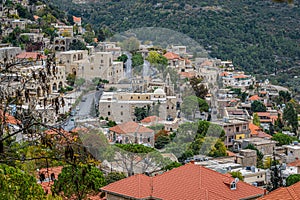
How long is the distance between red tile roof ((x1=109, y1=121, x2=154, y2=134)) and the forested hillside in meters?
32.0

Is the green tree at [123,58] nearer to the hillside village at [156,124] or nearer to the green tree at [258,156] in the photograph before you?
the hillside village at [156,124]

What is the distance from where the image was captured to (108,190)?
11734 millimetres

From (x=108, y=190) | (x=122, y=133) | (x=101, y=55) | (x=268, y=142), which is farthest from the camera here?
(x=101, y=55)

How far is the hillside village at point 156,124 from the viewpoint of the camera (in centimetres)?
1156

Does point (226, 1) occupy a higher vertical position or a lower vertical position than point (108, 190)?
higher

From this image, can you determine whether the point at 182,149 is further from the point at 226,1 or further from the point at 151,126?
the point at 226,1

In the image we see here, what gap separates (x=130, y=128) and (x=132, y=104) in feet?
4.16

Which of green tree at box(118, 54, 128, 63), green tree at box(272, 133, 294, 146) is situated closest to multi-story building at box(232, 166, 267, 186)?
green tree at box(272, 133, 294, 146)

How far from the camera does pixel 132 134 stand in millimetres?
17141

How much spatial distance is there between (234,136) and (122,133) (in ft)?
22.7

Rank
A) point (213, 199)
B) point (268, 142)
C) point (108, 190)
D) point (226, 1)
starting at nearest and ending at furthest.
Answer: point (213, 199)
point (108, 190)
point (268, 142)
point (226, 1)

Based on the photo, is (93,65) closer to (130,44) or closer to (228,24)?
(130,44)

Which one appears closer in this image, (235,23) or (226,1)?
(235,23)

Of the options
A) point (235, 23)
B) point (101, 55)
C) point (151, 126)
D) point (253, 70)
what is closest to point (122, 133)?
point (151, 126)
